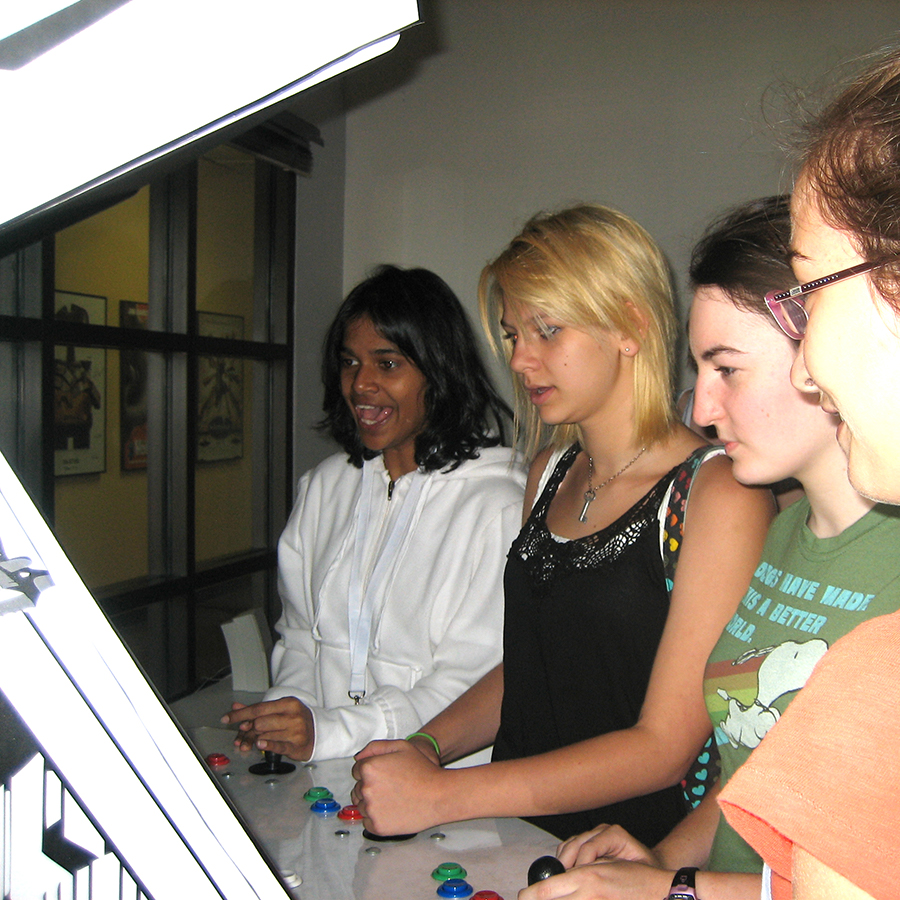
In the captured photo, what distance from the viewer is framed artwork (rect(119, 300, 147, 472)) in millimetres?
3555

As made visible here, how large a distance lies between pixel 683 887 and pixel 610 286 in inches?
38.2

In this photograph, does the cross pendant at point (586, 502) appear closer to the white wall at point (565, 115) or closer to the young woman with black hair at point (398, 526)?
the young woman with black hair at point (398, 526)

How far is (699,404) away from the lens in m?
1.21

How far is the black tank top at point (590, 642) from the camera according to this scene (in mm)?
1361

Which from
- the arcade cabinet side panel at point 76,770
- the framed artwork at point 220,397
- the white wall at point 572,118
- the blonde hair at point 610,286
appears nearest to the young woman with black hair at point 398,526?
the blonde hair at point 610,286

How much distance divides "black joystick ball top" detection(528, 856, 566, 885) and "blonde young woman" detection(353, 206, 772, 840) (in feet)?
0.78

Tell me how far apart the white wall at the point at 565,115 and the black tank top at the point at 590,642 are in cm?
245

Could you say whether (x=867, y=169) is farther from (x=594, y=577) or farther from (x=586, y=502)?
(x=586, y=502)

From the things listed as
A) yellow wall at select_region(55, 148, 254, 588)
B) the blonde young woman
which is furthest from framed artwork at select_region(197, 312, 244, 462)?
the blonde young woman

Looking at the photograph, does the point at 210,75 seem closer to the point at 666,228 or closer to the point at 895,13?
the point at 666,228

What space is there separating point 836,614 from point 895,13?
3.71 m

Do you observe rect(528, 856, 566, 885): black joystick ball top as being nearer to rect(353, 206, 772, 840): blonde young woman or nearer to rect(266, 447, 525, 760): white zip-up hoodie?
rect(353, 206, 772, 840): blonde young woman

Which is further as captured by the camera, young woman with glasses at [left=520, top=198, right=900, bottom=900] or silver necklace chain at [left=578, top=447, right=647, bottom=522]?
silver necklace chain at [left=578, top=447, right=647, bottom=522]

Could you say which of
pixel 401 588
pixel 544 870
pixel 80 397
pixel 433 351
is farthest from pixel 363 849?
pixel 80 397
